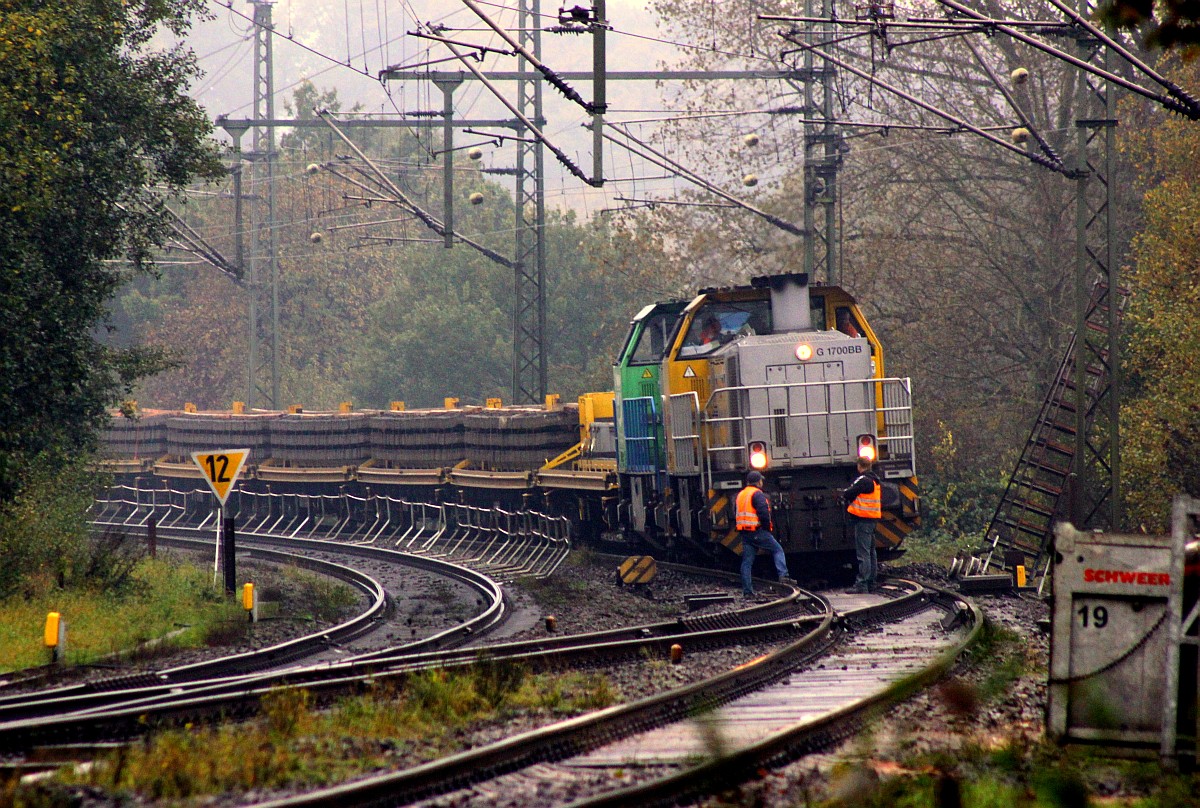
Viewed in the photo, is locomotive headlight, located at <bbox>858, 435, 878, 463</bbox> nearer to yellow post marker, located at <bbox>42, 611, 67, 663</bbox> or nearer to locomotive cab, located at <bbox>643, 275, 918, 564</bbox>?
locomotive cab, located at <bbox>643, 275, 918, 564</bbox>

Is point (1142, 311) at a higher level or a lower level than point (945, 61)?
lower

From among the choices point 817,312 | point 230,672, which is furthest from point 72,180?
point 817,312

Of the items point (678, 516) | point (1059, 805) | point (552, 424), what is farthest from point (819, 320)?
point (1059, 805)

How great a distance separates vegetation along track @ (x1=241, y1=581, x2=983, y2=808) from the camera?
608 cm

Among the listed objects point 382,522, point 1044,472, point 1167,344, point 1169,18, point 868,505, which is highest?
point 1169,18

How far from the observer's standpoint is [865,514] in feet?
50.5

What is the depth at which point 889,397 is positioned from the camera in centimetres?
1727

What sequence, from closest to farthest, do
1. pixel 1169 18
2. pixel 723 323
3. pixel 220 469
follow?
pixel 1169 18 < pixel 220 469 < pixel 723 323

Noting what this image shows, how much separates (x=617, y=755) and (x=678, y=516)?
10.7 meters

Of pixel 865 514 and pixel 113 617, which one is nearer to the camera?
pixel 113 617

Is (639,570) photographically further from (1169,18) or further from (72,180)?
(1169,18)

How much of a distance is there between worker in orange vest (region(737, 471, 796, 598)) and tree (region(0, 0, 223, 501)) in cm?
916

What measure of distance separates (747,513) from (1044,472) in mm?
10280

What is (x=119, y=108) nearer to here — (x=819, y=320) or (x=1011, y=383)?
(x=819, y=320)
